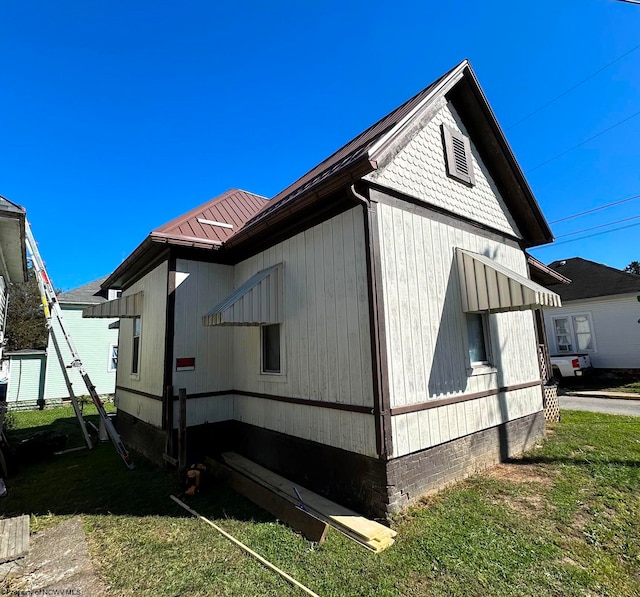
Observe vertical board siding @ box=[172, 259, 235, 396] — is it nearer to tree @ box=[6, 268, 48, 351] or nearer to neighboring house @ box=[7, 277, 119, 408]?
neighboring house @ box=[7, 277, 119, 408]

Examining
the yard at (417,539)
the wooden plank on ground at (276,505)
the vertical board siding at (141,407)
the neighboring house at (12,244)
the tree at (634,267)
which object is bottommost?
the yard at (417,539)

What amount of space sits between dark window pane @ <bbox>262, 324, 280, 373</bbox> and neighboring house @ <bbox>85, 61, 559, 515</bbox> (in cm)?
3

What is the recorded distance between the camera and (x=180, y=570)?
10.7 ft

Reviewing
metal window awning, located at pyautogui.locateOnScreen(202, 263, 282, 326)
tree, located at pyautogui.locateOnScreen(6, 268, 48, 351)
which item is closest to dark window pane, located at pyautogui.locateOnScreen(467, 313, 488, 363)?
metal window awning, located at pyautogui.locateOnScreen(202, 263, 282, 326)

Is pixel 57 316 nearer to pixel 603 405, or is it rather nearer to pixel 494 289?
pixel 494 289

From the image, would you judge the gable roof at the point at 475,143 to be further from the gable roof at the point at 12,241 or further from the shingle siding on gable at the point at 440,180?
the gable roof at the point at 12,241

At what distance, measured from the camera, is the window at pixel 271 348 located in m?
6.21

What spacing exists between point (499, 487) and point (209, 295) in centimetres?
598

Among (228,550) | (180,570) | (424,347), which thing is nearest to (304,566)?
(228,550)

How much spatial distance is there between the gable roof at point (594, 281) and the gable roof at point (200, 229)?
1544 centimetres

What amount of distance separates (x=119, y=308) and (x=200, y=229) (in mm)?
2850

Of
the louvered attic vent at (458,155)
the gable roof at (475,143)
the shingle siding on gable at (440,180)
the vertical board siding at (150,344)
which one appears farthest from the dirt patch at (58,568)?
the louvered attic vent at (458,155)

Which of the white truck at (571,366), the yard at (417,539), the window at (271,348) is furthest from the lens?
the white truck at (571,366)

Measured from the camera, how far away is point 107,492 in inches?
212
